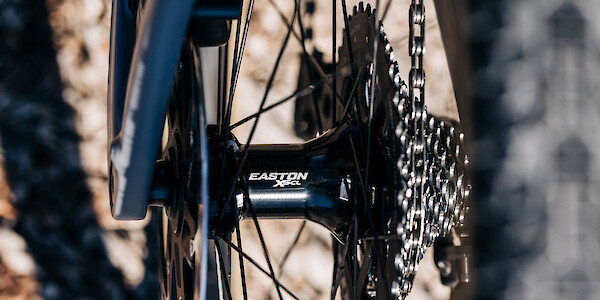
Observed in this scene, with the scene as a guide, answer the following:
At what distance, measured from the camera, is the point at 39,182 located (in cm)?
79

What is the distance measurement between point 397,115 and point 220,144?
13 cm

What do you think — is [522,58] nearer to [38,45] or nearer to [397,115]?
[397,115]

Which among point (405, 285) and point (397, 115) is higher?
point (397, 115)

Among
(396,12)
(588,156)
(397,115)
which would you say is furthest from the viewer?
(396,12)

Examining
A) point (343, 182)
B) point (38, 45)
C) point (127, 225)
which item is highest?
point (38, 45)

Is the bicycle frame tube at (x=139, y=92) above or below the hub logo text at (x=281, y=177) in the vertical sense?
above

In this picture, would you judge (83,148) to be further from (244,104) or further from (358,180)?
(358,180)

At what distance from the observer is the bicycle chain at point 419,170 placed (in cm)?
43

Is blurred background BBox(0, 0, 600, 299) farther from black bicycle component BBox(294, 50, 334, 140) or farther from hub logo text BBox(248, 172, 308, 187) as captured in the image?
hub logo text BBox(248, 172, 308, 187)

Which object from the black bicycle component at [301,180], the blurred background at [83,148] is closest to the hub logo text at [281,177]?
the black bicycle component at [301,180]

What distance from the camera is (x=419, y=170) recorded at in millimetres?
451

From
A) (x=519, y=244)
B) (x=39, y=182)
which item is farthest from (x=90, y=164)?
(x=519, y=244)

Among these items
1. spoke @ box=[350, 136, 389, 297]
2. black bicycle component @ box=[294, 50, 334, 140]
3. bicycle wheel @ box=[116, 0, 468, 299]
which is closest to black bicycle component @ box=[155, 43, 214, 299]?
bicycle wheel @ box=[116, 0, 468, 299]

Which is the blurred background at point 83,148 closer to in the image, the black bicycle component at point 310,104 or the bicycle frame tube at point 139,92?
the black bicycle component at point 310,104
